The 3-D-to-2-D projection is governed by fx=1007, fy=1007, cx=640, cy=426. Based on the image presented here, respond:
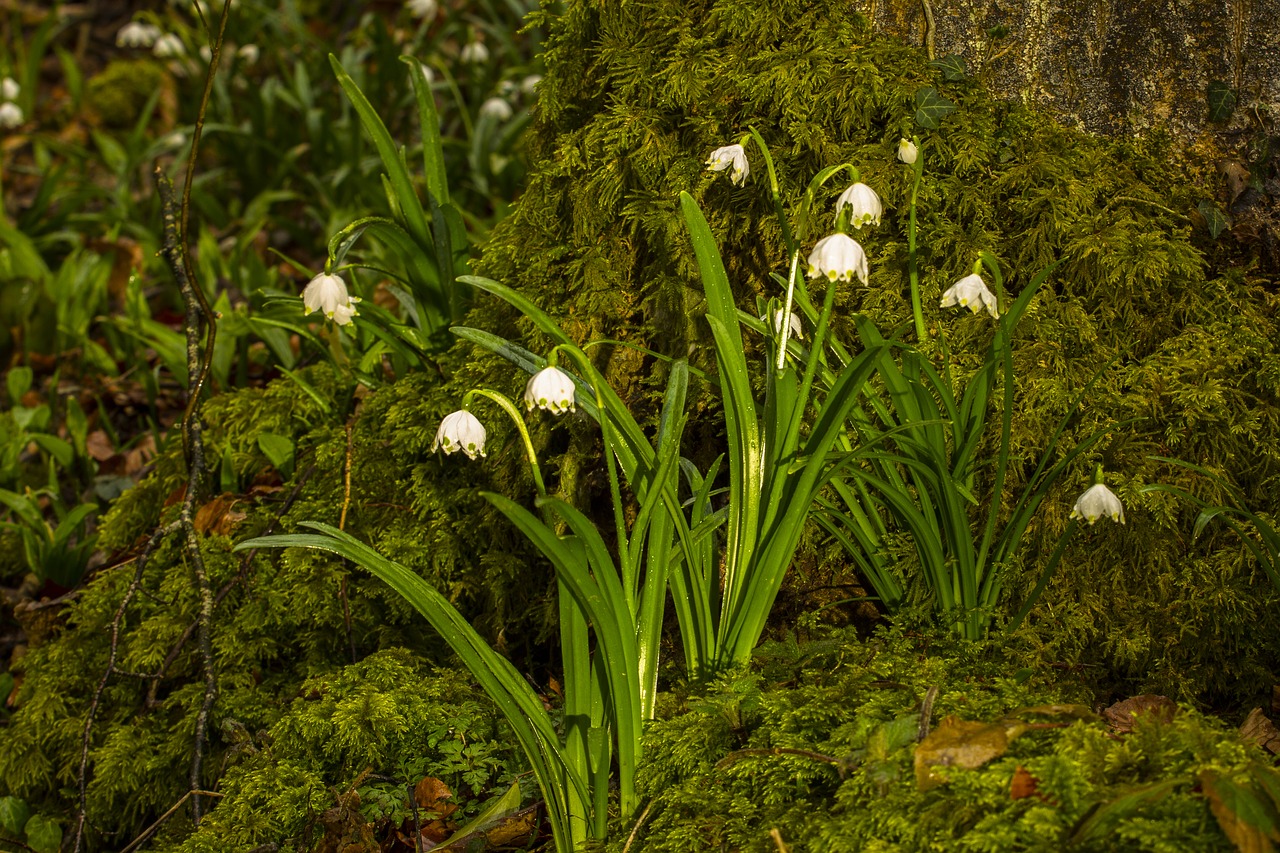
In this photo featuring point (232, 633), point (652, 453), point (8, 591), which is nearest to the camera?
point (652, 453)

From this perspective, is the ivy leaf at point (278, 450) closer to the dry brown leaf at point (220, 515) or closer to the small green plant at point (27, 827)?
the dry brown leaf at point (220, 515)

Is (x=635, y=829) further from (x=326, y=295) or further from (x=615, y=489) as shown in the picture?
(x=326, y=295)

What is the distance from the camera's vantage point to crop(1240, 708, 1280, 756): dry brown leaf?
1581 mm

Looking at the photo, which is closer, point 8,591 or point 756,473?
point 756,473

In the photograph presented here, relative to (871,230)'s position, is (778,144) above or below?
above

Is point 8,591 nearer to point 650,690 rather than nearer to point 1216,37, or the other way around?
point 650,690

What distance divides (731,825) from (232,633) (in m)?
1.28

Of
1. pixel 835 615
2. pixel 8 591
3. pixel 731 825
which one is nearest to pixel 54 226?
pixel 8 591

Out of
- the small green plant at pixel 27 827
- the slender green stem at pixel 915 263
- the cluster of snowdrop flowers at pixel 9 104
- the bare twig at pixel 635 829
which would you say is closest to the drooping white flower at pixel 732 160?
the slender green stem at pixel 915 263

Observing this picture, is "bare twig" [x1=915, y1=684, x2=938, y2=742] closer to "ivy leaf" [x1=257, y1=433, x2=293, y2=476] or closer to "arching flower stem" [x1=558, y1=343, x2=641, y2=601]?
"arching flower stem" [x1=558, y1=343, x2=641, y2=601]

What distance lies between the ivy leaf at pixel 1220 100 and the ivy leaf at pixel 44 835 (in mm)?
2705

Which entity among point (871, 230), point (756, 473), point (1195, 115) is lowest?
point (756, 473)

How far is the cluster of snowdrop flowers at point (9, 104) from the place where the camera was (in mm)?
5090

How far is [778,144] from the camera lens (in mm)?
2002
